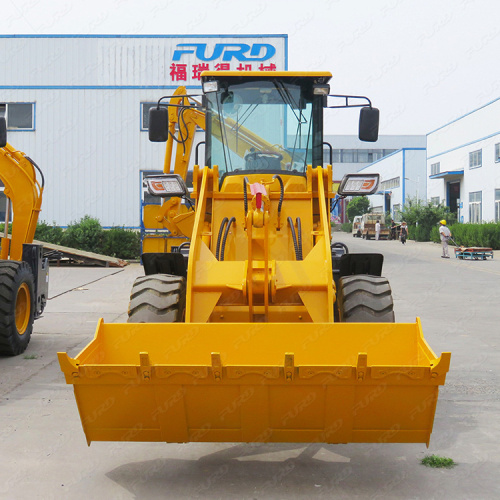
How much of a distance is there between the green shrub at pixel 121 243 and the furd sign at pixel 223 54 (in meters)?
5.69

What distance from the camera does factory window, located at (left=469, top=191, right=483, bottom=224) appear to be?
4575 centimetres

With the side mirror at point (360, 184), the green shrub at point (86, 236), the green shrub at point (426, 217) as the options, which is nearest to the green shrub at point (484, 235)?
the green shrub at point (426, 217)

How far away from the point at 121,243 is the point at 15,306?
1605 cm

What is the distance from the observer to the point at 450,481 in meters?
4.39

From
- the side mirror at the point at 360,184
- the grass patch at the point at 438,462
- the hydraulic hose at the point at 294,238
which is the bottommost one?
the grass patch at the point at 438,462

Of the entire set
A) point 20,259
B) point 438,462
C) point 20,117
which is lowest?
point 438,462

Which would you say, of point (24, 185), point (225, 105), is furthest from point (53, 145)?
point (225, 105)

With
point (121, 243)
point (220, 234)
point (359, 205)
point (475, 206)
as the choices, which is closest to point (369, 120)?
point (220, 234)

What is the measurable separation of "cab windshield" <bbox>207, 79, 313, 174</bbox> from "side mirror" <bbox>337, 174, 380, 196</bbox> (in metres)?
0.61

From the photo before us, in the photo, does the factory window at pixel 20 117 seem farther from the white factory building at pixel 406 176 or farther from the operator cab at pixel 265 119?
the white factory building at pixel 406 176

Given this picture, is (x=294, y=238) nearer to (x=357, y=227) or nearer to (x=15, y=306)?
(x=15, y=306)

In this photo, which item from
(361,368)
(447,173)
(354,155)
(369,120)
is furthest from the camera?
(354,155)

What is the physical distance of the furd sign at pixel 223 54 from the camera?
78.9ft

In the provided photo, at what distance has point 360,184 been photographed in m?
6.46
